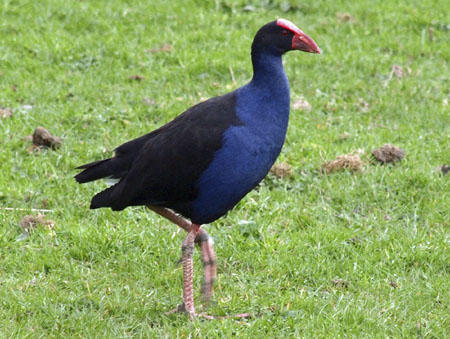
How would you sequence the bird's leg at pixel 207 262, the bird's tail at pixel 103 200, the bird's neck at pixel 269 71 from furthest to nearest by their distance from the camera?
the bird's leg at pixel 207 262, the bird's tail at pixel 103 200, the bird's neck at pixel 269 71

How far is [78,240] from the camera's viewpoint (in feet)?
15.6

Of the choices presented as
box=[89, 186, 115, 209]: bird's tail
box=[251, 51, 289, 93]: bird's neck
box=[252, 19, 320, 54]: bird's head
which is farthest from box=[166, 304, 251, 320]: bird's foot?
box=[252, 19, 320, 54]: bird's head

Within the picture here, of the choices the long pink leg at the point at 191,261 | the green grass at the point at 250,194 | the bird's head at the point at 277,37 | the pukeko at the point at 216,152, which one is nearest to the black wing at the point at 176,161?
the pukeko at the point at 216,152

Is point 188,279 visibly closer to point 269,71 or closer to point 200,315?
point 200,315

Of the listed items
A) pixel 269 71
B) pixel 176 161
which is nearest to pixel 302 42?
pixel 269 71

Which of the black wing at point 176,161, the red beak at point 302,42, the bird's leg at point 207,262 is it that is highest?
the red beak at point 302,42

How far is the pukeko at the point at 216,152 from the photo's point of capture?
12.9 feet

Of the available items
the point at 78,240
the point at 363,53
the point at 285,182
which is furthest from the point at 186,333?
the point at 363,53

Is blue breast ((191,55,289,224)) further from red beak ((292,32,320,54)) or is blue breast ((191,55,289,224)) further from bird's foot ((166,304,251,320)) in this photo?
bird's foot ((166,304,251,320))

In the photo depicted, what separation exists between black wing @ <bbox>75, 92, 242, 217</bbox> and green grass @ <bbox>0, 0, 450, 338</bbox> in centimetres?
57

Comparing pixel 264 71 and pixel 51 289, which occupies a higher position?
pixel 264 71

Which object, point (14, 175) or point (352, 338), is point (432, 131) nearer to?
point (352, 338)

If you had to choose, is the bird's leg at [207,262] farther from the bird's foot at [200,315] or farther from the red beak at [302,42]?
the red beak at [302,42]

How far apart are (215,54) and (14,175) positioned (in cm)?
281
